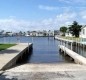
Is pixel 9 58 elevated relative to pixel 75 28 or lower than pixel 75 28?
lower

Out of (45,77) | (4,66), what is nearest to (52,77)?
(45,77)

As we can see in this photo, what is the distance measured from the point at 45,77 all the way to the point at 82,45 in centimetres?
4450

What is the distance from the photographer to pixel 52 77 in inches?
606

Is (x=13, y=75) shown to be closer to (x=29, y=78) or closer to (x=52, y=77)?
(x=29, y=78)

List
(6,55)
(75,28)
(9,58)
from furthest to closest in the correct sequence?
(75,28)
(6,55)
(9,58)

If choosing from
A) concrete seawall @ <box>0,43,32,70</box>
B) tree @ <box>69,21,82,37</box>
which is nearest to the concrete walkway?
concrete seawall @ <box>0,43,32,70</box>

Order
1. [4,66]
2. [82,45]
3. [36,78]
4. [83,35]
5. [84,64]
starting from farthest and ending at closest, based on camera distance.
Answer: [83,35], [82,45], [84,64], [4,66], [36,78]

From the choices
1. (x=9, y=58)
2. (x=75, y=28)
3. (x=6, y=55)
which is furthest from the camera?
(x=75, y=28)

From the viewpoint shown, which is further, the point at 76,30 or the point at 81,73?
the point at 76,30

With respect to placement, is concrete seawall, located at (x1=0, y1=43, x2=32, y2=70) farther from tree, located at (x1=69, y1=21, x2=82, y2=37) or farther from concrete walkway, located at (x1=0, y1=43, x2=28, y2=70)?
tree, located at (x1=69, y1=21, x2=82, y2=37)

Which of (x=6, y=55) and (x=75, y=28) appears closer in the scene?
(x=6, y=55)

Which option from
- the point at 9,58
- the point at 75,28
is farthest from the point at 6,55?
the point at 75,28

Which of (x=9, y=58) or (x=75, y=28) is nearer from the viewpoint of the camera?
(x=9, y=58)

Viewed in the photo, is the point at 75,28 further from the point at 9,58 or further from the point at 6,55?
the point at 9,58
